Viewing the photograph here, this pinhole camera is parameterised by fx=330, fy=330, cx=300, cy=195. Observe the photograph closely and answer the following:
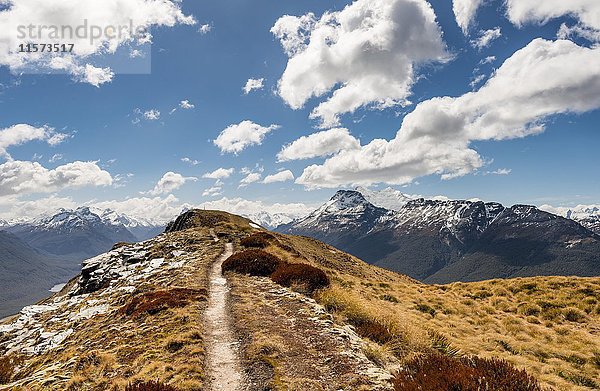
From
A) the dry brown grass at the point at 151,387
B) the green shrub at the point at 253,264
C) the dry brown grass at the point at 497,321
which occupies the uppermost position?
the green shrub at the point at 253,264

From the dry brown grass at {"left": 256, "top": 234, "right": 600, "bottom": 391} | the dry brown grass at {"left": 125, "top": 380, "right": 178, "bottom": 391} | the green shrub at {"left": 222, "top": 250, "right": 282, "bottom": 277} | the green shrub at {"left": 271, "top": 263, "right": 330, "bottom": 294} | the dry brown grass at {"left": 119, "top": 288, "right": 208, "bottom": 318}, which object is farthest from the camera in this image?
the green shrub at {"left": 222, "top": 250, "right": 282, "bottom": 277}

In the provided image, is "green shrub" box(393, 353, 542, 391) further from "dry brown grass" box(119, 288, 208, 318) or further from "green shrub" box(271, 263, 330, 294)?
"dry brown grass" box(119, 288, 208, 318)

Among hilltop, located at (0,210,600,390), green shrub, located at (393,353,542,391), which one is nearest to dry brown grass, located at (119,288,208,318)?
hilltop, located at (0,210,600,390)

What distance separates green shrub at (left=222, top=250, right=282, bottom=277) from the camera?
98.0 ft

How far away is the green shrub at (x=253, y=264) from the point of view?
29.9 meters

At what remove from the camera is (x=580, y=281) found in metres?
29.3

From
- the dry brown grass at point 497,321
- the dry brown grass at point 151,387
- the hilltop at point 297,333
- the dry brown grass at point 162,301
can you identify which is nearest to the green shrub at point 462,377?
the hilltop at point 297,333

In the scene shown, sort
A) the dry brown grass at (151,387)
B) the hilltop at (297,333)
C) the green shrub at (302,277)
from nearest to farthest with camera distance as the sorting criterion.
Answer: the dry brown grass at (151,387), the hilltop at (297,333), the green shrub at (302,277)

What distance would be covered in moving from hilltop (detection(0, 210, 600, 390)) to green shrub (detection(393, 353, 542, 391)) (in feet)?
0.25

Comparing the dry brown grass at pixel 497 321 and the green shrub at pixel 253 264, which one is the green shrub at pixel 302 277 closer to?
the dry brown grass at pixel 497 321

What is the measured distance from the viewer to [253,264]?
102 ft

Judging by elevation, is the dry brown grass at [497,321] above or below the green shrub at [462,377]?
below

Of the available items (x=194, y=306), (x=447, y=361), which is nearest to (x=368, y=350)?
(x=447, y=361)

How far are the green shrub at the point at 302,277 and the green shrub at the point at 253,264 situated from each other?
2830 millimetres
